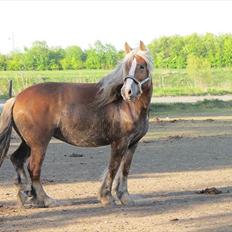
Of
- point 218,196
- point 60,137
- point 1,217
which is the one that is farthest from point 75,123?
point 218,196

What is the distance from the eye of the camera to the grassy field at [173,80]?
58594 mm

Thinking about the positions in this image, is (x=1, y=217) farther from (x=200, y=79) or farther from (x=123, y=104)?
(x=200, y=79)

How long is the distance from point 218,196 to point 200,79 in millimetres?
61182

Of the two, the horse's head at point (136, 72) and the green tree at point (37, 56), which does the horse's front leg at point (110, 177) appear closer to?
the horse's head at point (136, 72)

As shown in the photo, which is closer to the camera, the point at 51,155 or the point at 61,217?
the point at 61,217

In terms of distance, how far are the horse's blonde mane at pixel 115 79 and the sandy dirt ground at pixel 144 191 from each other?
1570 millimetres

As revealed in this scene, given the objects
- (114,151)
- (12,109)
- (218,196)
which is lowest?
(218,196)

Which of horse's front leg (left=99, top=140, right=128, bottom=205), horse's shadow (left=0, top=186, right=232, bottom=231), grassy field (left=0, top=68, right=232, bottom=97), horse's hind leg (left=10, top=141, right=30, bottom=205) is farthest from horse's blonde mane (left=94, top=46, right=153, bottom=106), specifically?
grassy field (left=0, top=68, right=232, bottom=97)

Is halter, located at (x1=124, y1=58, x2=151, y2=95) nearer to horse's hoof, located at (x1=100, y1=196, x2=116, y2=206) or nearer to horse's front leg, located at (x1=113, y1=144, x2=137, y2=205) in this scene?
horse's front leg, located at (x1=113, y1=144, x2=137, y2=205)

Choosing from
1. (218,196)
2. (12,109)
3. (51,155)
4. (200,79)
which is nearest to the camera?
(12,109)

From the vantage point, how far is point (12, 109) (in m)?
9.35

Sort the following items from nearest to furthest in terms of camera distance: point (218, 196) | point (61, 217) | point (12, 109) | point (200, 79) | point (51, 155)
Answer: point (61, 217), point (12, 109), point (218, 196), point (51, 155), point (200, 79)

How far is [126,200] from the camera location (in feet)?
31.5

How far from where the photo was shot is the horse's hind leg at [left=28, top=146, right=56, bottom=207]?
30.3 ft
